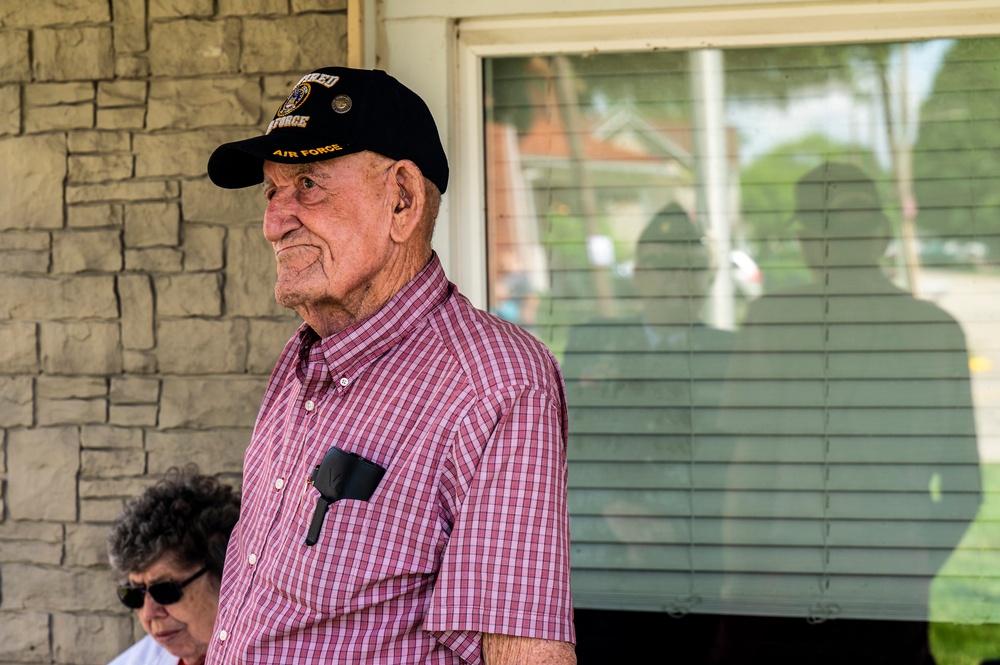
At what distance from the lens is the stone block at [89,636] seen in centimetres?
305

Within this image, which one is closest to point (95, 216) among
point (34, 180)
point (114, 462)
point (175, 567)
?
point (34, 180)

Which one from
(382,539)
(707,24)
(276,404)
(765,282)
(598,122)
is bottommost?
(382,539)

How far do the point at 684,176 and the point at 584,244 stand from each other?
1.09 feet

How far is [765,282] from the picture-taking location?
287 centimetres

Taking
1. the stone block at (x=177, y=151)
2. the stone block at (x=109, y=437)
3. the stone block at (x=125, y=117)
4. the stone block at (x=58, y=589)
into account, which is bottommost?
the stone block at (x=58, y=589)

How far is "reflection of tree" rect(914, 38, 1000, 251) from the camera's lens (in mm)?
2773

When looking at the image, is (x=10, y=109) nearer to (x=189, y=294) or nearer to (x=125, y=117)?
(x=125, y=117)

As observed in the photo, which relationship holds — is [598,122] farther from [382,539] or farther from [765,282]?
[382,539]

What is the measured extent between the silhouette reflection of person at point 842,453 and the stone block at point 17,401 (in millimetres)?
1999

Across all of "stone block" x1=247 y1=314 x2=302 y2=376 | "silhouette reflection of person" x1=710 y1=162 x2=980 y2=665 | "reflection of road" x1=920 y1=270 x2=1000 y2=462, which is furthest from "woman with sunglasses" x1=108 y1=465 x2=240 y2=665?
"reflection of road" x1=920 y1=270 x2=1000 y2=462

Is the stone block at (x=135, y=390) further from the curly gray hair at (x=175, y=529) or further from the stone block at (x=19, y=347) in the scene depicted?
the curly gray hair at (x=175, y=529)

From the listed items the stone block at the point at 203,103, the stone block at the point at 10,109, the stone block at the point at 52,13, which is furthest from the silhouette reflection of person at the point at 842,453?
the stone block at the point at 10,109

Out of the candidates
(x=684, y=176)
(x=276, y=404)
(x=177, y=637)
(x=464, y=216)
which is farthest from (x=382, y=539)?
(x=684, y=176)

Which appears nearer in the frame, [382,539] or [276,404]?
[382,539]
